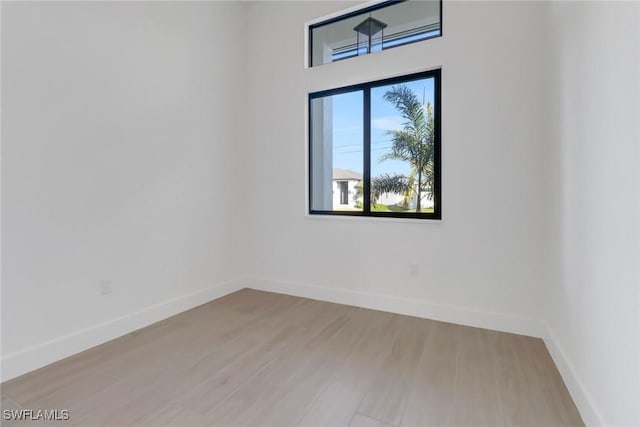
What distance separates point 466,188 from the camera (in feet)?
8.60

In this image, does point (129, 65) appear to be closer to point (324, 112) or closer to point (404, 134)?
point (324, 112)

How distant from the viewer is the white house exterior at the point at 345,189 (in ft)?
10.8

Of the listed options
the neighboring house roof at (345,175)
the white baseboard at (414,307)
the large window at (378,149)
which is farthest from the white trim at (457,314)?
the neighboring house roof at (345,175)

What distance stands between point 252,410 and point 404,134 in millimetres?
2559

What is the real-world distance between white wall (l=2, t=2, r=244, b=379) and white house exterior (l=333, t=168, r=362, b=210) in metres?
1.28

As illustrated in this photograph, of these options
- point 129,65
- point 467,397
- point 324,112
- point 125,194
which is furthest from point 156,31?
point 467,397

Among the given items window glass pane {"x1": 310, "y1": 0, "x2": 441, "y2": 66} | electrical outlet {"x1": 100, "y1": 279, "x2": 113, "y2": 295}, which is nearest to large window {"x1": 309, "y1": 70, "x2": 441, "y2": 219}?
window glass pane {"x1": 310, "y1": 0, "x2": 441, "y2": 66}

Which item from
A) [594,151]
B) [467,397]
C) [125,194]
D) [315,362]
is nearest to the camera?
[594,151]

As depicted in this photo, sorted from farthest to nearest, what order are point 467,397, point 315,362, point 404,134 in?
point 404,134 → point 315,362 → point 467,397

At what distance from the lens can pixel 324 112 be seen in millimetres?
3502

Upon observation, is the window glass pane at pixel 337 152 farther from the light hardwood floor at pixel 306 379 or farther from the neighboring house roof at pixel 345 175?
the light hardwood floor at pixel 306 379

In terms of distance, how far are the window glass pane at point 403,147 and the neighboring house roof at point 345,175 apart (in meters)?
0.18

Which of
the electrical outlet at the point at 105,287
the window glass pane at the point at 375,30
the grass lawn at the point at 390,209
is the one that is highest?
the window glass pane at the point at 375,30

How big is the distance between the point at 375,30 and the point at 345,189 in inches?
64.7
